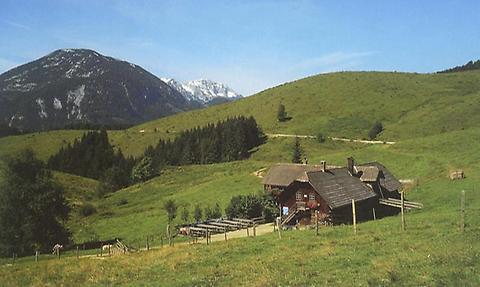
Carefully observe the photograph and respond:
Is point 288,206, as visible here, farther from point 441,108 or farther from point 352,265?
point 441,108

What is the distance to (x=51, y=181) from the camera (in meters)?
58.0

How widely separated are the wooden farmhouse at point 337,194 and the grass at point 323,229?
405 cm

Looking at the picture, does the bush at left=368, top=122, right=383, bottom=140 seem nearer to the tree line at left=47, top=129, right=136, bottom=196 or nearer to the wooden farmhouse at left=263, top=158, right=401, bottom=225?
the wooden farmhouse at left=263, top=158, right=401, bottom=225

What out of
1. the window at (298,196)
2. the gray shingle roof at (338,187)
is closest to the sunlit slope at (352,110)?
the gray shingle roof at (338,187)

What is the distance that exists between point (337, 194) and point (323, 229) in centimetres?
1511

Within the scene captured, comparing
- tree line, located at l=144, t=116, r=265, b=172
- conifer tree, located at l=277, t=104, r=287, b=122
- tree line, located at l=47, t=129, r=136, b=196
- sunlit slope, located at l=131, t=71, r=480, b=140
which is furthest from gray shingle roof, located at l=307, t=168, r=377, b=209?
conifer tree, located at l=277, t=104, r=287, b=122

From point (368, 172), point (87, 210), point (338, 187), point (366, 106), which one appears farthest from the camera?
point (366, 106)

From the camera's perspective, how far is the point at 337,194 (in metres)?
53.4

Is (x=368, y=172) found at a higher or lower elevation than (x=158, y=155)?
lower

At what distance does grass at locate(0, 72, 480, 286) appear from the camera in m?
20.5

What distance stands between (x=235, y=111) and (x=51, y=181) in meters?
131

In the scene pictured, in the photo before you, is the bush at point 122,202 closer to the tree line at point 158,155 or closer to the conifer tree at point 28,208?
the tree line at point 158,155

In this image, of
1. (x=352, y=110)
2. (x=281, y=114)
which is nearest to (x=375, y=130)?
(x=352, y=110)

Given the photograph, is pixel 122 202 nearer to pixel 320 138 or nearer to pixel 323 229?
pixel 320 138
